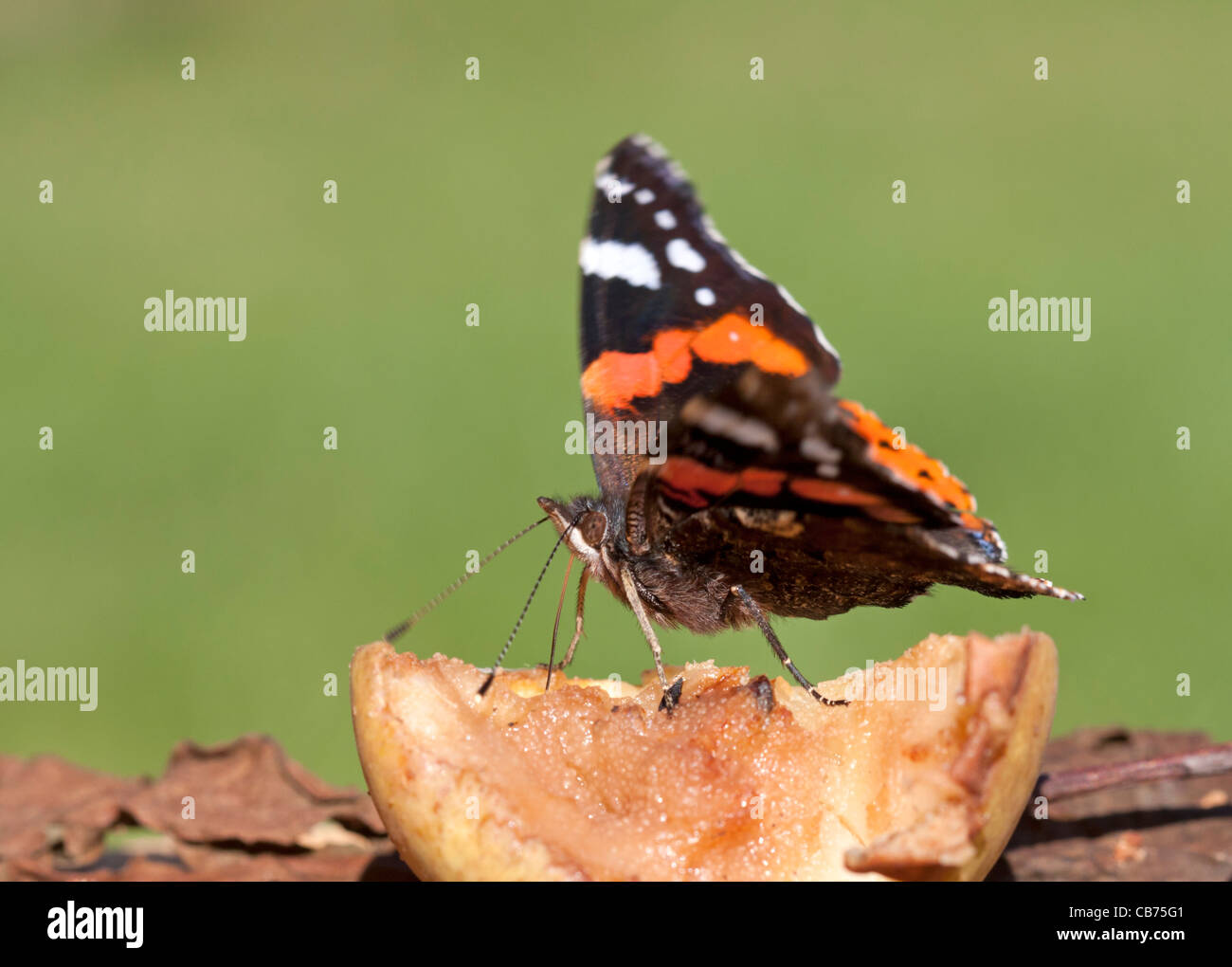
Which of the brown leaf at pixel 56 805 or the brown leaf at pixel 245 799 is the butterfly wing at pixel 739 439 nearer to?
the brown leaf at pixel 245 799

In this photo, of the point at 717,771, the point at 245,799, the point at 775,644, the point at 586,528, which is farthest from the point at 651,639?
the point at 245,799

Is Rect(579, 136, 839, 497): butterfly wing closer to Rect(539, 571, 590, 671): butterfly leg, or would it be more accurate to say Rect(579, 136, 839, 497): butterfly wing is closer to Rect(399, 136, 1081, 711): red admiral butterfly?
Rect(399, 136, 1081, 711): red admiral butterfly

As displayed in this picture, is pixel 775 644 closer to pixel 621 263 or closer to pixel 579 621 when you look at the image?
pixel 579 621

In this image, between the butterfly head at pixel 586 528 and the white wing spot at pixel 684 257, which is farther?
the white wing spot at pixel 684 257

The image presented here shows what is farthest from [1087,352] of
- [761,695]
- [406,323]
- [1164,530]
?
[761,695]

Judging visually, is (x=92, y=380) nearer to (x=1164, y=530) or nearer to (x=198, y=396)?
(x=198, y=396)

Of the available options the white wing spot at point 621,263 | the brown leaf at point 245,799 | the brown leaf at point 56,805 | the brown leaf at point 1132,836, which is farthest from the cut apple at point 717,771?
the white wing spot at point 621,263
